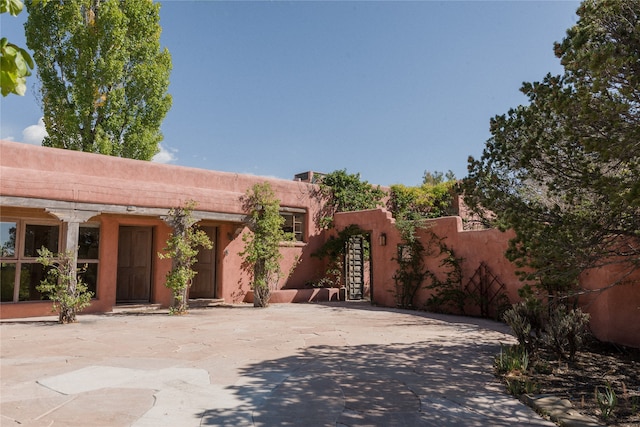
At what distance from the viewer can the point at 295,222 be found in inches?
576

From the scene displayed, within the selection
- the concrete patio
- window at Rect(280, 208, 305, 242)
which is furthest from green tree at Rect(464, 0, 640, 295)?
window at Rect(280, 208, 305, 242)

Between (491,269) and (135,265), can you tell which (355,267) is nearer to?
(491,269)

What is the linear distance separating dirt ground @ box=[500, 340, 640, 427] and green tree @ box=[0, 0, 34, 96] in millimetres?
4212

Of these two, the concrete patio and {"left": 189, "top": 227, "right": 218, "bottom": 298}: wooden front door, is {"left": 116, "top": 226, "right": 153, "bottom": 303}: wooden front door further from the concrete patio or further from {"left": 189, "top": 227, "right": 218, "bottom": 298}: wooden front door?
the concrete patio

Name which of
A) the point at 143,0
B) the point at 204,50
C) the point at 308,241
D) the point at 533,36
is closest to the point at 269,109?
the point at 204,50

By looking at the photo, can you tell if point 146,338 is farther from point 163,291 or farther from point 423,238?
point 423,238

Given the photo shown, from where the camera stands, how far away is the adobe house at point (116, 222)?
9242 millimetres

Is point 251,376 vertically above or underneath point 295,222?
underneath

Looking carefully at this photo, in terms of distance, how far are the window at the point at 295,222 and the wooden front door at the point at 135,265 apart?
13.9 feet

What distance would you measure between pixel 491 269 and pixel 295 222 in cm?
659

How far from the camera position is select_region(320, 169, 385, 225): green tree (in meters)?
15.4

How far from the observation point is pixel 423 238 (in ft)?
40.2

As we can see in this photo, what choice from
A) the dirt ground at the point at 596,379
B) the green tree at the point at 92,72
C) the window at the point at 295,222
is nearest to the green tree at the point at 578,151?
the dirt ground at the point at 596,379

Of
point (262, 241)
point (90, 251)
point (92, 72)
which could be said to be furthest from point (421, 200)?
point (92, 72)
